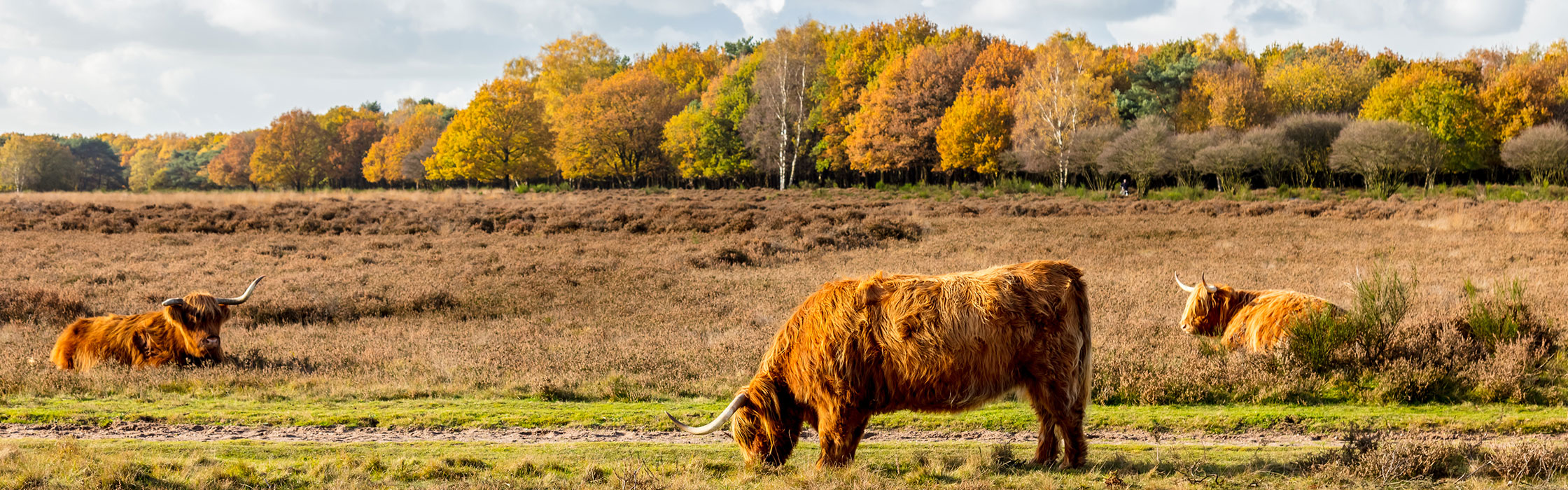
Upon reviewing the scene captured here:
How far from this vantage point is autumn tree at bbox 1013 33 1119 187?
45406 millimetres

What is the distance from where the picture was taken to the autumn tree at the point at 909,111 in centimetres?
5241

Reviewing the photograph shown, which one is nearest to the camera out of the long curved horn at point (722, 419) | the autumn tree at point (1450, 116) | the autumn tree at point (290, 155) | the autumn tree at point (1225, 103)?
the long curved horn at point (722, 419)

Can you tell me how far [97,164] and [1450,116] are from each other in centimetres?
13591

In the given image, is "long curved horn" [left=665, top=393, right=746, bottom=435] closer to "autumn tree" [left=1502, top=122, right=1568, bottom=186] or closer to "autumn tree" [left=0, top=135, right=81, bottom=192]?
"autumn tree" [left=1502, top=122, right=1568, bottom=186]

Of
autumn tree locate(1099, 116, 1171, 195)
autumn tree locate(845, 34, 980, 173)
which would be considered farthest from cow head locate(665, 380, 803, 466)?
autumn tree locate(845, 34, 980, 173)

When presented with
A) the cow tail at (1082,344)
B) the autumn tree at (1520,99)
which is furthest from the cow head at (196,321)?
the autumn tree at (1520,99)

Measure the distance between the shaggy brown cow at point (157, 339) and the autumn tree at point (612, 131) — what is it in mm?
51720

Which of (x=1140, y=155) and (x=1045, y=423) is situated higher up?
(x=1140, y=155)

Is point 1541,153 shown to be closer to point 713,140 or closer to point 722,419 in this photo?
point 713,140

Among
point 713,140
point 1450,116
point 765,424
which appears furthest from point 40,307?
point 1450,116

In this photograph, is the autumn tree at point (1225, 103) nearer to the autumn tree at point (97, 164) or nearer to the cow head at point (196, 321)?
the cow head at point (196, 321)

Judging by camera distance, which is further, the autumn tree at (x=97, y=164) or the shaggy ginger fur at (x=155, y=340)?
the autumn tree at (x=97, y=164)

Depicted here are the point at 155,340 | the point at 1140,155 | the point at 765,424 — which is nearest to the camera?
the point at 765,424

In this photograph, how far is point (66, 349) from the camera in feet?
33.6
